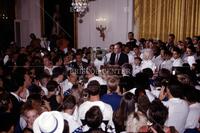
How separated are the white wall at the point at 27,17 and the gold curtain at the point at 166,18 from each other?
536cm

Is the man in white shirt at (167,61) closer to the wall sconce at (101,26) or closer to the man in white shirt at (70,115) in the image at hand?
the man in white shirt at (70,115)

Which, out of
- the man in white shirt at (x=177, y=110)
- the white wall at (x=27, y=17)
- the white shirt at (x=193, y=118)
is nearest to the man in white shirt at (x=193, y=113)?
the white shirt at (x=193, y=118)

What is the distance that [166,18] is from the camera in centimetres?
1298

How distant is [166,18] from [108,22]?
2712 mm

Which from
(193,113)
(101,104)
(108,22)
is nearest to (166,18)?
(108,22)

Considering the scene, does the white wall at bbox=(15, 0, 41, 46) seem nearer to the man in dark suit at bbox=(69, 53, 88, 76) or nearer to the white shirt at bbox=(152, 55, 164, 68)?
the man in dark suit at bbox=(69, 53, 88, 76)

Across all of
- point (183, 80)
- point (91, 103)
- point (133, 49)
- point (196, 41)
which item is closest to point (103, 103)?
point (91, 103)

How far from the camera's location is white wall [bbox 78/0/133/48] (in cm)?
1392

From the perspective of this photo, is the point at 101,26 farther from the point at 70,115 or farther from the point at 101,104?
the point at 70,115

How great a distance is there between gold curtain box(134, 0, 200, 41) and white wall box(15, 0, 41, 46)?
536cm

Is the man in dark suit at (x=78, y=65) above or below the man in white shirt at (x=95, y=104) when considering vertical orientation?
above

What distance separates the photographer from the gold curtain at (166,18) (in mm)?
12203

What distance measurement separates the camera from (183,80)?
5.64 m

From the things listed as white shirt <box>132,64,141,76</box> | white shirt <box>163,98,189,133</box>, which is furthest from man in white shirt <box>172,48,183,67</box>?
white shirt <box>163,98,189,133</box>
